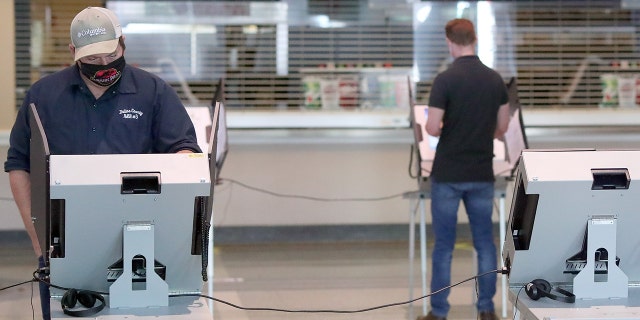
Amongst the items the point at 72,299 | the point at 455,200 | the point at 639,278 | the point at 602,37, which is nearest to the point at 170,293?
the point at 72,299

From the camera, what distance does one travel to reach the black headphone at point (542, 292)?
9.71 feet

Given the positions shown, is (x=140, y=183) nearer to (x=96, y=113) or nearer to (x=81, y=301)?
(x=81, y=301)

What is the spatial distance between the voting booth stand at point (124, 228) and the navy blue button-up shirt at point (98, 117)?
326 millimetres

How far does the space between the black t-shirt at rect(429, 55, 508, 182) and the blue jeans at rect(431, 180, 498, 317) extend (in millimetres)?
62

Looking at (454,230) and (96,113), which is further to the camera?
(454,230)

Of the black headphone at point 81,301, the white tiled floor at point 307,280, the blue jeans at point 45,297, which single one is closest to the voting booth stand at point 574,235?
the black headphone at point 81,301

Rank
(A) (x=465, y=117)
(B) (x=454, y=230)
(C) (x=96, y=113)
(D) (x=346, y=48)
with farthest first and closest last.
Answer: (D) (x=346, y=48)
(B) (x=454, y=230)
(A) (x=465, y=117)
(C) (x=96, y=113)

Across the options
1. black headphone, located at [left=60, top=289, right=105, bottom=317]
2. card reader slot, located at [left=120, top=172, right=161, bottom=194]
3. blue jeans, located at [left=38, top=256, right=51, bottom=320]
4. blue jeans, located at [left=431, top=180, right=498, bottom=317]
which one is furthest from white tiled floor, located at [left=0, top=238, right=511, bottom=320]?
card reader slot, located at [left=120, top=172, right=161, bottom=194]

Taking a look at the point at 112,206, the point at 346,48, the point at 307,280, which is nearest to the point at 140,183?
the point at 112,206

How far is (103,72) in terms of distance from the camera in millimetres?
3174

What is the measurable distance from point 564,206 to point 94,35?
55.7 inches

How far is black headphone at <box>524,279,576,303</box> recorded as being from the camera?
9.71 ft

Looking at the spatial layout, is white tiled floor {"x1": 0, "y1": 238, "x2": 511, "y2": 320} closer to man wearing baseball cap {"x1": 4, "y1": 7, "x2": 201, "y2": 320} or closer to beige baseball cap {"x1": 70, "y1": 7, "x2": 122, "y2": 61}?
man wearing baseball cap {"x1": 4, "y1": 7, "x2": 201, "y2": 320}

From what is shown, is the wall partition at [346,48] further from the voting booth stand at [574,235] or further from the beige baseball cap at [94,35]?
the voting booth stand at [574,235]
